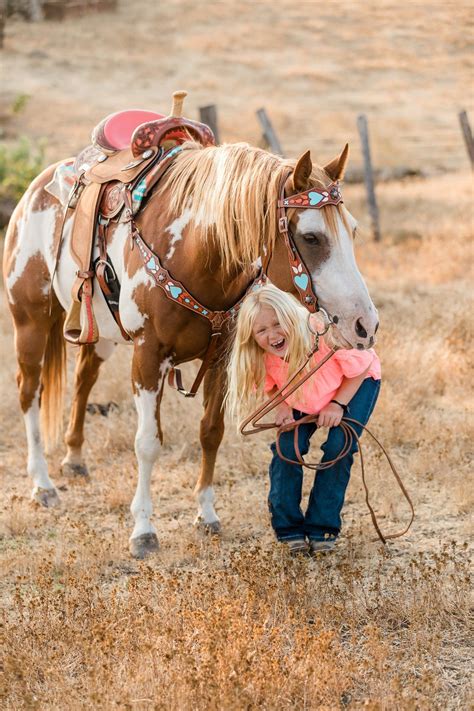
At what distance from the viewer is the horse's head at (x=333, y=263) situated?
11.3 feet

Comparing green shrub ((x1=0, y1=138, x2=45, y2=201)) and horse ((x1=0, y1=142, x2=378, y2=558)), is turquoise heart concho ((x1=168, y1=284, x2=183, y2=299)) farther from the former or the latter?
green shrub ((x1=0, y1=138, x2=45, y2=201))

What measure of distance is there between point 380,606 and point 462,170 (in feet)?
Answer: 52.1

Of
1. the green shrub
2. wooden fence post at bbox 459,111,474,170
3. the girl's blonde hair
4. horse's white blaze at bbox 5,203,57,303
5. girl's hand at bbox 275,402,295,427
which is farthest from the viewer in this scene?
wooden fence post at bbox 459,111,474,170

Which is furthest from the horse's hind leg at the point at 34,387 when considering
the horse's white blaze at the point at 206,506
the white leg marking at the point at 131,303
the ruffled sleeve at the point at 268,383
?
the ruffled sleeve at the point at 268,383

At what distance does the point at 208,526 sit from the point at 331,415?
113 centimetres

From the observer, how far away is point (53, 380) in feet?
18.3

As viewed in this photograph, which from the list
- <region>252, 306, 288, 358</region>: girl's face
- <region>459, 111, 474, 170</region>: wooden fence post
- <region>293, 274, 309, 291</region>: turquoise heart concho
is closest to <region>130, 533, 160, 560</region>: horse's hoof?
<region>252, 306, 288, 358</region>: girl's face

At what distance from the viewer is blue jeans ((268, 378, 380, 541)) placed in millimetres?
4184

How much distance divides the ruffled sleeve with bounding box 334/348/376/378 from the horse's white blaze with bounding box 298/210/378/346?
51 cm

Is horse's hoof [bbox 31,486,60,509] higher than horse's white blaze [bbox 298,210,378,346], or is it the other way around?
horse's white blaze [bbox 298,210,378,346]

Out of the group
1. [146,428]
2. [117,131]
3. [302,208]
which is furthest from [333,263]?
[117,131]

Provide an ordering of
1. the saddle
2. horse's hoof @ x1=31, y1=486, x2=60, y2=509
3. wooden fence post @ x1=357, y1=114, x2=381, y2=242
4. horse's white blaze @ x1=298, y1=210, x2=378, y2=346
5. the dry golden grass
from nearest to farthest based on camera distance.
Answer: the dry golden grass < horse's white blaze @ x1=298, y1=210, x2=378, y2=346 < the saddle < horse's hoof @ x1=31, y1=486, x2=60, y2=509 < wooden fence post @ x1=357, y1=114, x2=381, y2=242

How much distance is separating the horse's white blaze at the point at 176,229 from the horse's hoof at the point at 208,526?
155 cm

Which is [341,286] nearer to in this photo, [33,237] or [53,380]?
[33,237]
